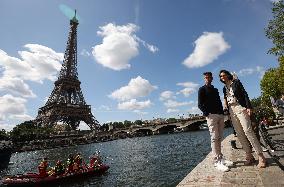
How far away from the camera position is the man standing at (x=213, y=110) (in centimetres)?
784

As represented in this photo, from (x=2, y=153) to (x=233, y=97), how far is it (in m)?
40.6

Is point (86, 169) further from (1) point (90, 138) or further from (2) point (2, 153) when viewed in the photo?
(1) point (90, 138)

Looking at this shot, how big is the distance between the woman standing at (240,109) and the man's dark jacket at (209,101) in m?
0.23

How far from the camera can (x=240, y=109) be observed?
7.33 m

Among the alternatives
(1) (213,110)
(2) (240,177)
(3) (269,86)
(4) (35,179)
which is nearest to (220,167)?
(2) (240,177)

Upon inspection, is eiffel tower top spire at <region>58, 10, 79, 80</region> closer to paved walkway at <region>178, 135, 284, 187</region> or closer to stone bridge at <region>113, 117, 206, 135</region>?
stone bridge at <region>113, 117, 206, 135</region>

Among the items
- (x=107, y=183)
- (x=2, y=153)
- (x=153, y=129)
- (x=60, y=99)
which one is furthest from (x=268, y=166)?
(x=153, y=129)

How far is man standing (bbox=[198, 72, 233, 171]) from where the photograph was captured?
25.7ft

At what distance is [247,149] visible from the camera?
7.61 metres

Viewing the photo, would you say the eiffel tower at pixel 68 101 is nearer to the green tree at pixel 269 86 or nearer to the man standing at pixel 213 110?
the green tree at pixel 269 86

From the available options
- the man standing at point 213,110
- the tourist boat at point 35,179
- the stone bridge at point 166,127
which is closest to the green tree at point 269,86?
the stone bridge at point 166,127

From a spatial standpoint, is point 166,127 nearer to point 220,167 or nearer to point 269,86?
point 269,86

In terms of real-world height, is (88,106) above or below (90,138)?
above

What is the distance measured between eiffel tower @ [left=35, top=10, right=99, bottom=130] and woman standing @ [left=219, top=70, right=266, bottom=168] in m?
98.6
